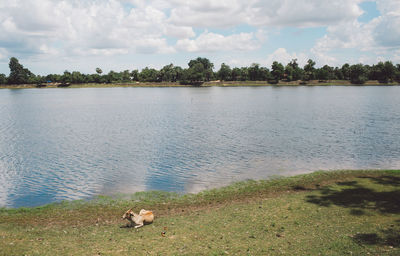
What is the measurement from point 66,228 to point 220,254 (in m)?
9.30

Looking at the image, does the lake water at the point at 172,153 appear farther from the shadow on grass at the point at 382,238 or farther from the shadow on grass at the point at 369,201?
the shadow on grass at the point at 382,238

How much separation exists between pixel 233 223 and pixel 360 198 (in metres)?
8.93

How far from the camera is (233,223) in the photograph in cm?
1546

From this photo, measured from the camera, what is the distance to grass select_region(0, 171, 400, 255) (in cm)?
1249

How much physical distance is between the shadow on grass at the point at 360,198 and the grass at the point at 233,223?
5cm

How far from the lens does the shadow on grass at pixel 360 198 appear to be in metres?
16.4

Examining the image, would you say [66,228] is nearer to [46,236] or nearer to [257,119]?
[46,236]

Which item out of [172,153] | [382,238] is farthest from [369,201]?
[172,153]

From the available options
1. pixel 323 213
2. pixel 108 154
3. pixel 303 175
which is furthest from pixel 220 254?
pixel 108 154

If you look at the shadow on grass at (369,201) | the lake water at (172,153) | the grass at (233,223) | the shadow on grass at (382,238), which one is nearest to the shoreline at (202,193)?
the grass at (233,223)

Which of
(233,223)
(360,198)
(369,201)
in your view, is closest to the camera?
(233,223)

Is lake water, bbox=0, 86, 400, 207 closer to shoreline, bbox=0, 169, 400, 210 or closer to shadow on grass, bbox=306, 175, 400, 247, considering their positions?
shoreline, bbox=0, 169, 400, 210

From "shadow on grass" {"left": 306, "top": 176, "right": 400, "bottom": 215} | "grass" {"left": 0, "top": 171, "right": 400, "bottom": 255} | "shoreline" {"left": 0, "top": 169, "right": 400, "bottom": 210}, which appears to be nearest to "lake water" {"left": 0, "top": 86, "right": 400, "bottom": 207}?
"shoreline" {"left": 0, "top": 169, "right": 400, "bottom": 210}

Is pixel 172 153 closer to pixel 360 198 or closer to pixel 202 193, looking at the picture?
pixel 202 193
